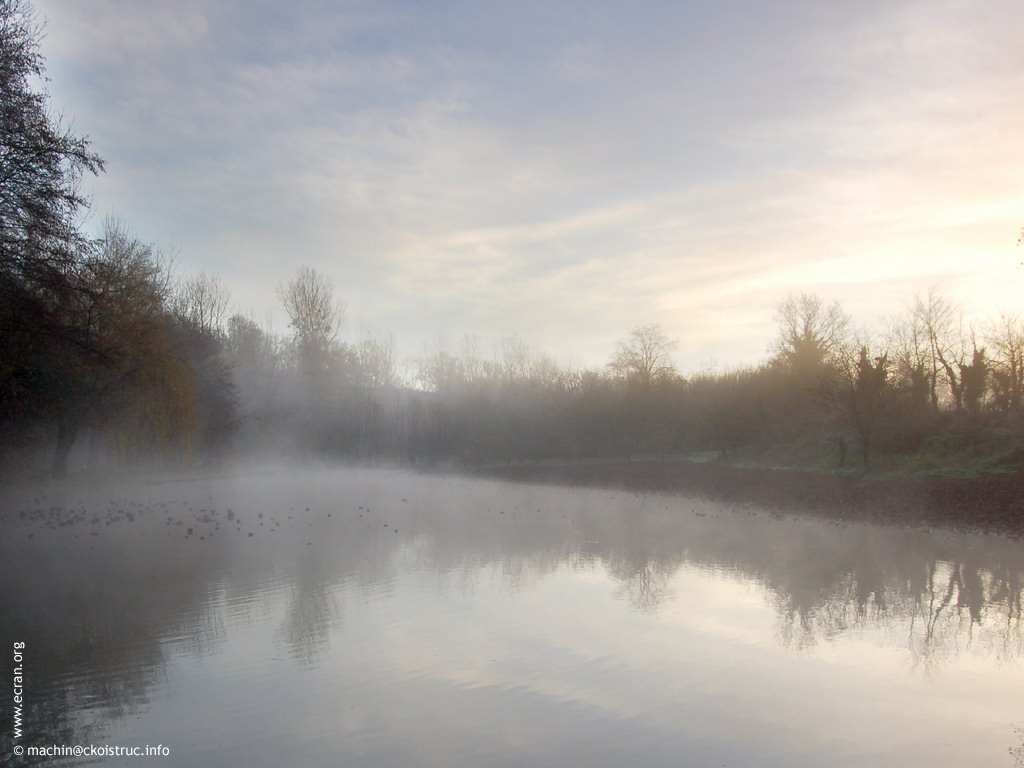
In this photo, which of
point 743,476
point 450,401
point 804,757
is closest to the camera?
point 804,757

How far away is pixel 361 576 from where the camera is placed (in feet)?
39.6

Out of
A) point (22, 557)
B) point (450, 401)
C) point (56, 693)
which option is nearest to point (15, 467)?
point (22, 557)

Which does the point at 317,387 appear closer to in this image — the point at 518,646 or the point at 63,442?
the point at 63,442

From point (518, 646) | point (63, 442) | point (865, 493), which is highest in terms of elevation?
point (63, 442)

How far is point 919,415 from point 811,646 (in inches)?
847

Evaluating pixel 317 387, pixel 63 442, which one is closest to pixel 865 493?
pixel 63 442

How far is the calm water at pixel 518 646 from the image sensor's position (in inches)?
218

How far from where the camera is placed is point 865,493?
68.9ft

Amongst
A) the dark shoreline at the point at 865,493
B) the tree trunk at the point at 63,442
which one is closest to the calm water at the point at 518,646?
the dark shoreline at the point at 865,493

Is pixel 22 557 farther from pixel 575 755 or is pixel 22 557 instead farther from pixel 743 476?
pixel 743 476

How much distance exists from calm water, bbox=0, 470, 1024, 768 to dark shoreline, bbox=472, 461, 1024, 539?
1537 millimetres

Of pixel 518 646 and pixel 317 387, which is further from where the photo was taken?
pixel 317 387

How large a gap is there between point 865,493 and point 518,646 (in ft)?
53.4

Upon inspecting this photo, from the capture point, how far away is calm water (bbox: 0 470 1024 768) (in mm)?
5547
